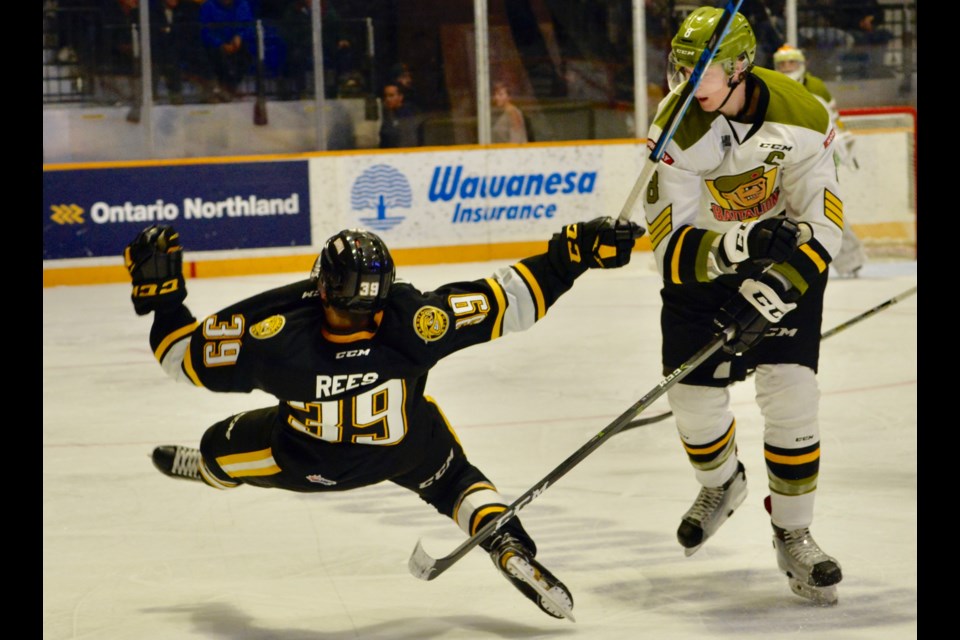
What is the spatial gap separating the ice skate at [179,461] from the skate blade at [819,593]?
1.34 m

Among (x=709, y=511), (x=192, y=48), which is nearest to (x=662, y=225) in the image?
(x=709, y=511)

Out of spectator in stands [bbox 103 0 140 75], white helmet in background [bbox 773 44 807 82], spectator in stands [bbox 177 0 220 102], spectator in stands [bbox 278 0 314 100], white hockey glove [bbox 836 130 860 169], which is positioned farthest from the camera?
spectator in stands [bbox 278 0 314 100]

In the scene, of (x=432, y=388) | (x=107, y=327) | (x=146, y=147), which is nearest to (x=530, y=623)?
(x=432, y=388)

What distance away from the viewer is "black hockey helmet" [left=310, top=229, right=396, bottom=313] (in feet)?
9.07

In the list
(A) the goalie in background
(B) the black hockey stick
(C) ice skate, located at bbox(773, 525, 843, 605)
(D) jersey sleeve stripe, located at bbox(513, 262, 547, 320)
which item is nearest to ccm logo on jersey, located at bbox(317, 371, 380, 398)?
(D) jersey sleeve stripe, located at bbox(513, 262, 547, 320)

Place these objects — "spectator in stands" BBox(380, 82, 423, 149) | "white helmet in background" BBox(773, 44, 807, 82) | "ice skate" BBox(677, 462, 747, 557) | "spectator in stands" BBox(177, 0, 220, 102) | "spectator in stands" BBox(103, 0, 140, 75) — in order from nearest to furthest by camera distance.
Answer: "ice skate" BBox(677, 462, 747, 557) < "white helmet in background" BBox(773, 44, 807, 82) < "spectator in stands" BBox(103, 0, 140, 75) < "spectator in stands" BBox(177, 0, 220, 102) < "spectator in stands" BBox(380, 82, 423, 149)

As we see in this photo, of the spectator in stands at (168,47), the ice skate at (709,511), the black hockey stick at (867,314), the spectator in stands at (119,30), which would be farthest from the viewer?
the spectator in stands at (168,47)

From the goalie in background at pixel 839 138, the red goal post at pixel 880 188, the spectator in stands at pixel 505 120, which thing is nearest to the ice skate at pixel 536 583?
the goalie in background at pixel 839 138

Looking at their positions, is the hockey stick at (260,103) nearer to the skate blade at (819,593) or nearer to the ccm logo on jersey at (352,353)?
the ccm logo on jersey at (352,353)

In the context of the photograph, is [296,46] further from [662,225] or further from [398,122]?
[662,225]

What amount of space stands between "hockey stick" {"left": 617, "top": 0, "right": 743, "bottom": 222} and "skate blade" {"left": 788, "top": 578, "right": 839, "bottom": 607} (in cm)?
87

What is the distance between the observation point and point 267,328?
112 inches

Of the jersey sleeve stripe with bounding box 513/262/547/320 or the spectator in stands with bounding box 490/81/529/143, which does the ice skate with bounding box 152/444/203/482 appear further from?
the spectator in stands with bounding box 490/81/529/143

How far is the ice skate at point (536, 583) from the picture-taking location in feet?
9.29
